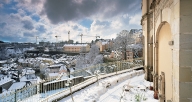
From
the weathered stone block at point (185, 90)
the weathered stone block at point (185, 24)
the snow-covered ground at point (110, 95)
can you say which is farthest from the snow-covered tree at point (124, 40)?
A: the weathered stone block at point (185, 24)

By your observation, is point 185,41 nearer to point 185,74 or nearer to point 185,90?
point 185,74

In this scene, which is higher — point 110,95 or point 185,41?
point 185,41

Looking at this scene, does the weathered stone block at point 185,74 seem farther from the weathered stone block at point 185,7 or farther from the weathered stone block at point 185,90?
the weathered stone block at point 185,7

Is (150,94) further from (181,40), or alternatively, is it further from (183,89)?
(181,40)

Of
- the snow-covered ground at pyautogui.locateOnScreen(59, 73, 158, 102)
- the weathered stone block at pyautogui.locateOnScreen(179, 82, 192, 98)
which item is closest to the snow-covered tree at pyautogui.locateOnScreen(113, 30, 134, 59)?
the snow-covered ground at pyautogui.locateOnScreen(59, 73, 158, 102)

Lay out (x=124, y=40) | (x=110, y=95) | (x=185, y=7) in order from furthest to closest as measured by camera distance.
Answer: (x=124, y=40) < (x=110, y=95) < (x=185, y=7)

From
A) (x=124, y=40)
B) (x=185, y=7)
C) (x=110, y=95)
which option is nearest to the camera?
(x=185, y=7)

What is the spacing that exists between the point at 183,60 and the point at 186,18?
1.00 m

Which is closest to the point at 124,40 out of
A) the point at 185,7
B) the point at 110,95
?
the point at 110,95

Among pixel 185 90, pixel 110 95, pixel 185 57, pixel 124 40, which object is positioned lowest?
pixel 110 95

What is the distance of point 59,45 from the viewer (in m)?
104

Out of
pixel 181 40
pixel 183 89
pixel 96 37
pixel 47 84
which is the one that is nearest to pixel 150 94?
pixel 183 89

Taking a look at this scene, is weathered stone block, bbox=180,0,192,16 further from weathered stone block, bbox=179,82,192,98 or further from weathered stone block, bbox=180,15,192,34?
weathered stone block, bbox=179,82,192,98

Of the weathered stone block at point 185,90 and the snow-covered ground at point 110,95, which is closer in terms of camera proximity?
the weathered stone block at point 185,90
